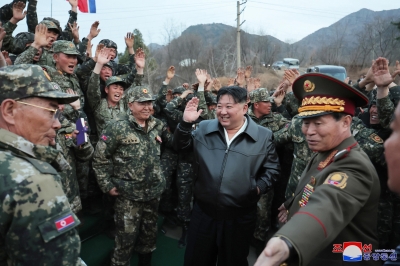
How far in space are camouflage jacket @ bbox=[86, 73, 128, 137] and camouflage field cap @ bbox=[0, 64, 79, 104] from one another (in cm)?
266

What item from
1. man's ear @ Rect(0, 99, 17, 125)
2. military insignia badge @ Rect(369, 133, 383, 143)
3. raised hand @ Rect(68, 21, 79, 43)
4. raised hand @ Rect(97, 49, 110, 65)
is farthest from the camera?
raised hand @ Rect(68, 21, 79, 43)

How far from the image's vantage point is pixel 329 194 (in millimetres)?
1563

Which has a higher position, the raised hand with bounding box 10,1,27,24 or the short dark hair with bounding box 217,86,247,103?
the raised hand with bounding box 10,1,27,24

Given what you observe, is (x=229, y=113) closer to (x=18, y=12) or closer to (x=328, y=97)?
(x=328, y=97)

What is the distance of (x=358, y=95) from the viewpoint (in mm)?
2059

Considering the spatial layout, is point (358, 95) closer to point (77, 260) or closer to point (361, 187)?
point (361, 187)

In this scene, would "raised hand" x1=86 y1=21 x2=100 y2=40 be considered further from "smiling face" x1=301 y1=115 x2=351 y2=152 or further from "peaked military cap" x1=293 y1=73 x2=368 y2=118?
"smiling face" x1=301 y1=115 x2=351 y2=152

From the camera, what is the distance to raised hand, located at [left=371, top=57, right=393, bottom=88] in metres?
3.34

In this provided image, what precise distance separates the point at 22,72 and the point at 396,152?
1916 millimetres

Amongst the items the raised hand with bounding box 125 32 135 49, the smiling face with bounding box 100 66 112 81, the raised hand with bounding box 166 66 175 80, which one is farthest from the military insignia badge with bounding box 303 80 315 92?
the raised hand with bounding box 125 32 135 49

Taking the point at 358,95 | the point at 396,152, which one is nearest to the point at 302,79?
the point at 358,95

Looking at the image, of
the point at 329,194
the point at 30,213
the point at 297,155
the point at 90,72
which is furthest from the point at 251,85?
the point at 30,213

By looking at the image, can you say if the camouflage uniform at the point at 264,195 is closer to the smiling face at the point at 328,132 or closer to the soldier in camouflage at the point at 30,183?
the smiling face at the point at 328,132

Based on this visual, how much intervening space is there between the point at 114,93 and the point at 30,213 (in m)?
3.45
